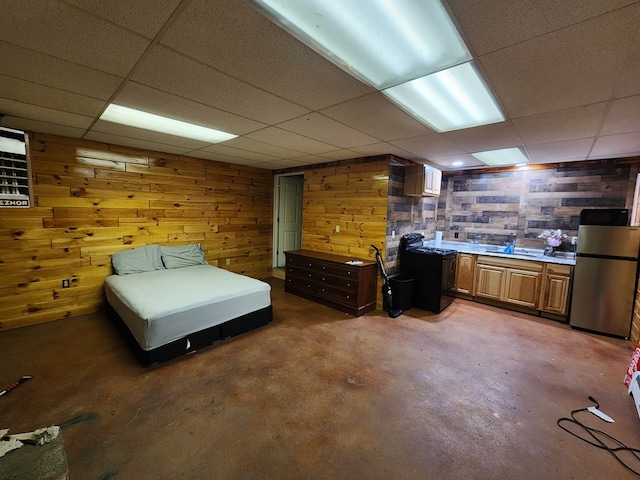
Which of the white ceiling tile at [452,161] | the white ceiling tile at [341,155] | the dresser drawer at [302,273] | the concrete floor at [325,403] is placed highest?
the white ceiling tile at [452,161]

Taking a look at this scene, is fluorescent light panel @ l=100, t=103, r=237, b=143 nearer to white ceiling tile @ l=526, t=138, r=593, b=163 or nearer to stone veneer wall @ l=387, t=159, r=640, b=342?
stone veneer wall @ l=387, t=159, r=640, b=342

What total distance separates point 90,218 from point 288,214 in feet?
11.4

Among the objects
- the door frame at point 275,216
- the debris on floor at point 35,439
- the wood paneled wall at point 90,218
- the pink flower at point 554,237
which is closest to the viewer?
the debris on floor at point 35,439

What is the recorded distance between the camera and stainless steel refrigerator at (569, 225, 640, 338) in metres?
3.32

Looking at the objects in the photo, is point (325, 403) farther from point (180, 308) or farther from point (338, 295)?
point (338, 295)

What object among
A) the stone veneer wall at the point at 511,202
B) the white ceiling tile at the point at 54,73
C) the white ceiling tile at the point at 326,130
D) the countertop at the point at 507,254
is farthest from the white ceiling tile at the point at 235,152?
the countertop at the point at 507,254

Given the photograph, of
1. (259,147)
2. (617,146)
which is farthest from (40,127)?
(617,146)

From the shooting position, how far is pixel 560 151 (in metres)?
3.46

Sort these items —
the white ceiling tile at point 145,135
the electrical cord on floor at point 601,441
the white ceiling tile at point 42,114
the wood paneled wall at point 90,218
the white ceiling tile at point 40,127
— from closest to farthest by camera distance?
the electrical cord on floor at point 601,441
the white ceiling tile at point 42,114
the white ceiling tile at point 40,127
the white ceiling tile at point 145,135
the wood paneled wall at point 90,218

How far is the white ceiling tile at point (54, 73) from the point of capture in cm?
155

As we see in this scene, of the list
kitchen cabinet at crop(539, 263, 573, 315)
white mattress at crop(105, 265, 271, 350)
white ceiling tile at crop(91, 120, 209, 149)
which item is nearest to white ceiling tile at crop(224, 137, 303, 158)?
white ceiling tile at crop(91, 120, 209, 149)

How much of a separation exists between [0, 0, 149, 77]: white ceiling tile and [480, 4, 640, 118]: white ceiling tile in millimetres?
1968

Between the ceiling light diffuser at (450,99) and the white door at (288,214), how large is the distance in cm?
383

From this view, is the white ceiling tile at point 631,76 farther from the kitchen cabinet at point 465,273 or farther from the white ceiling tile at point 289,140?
the kitchen cabinet at point 465,273
